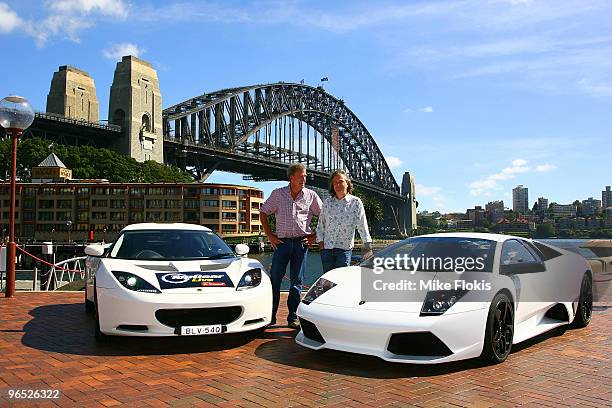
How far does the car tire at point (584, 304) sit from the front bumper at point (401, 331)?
2226mm

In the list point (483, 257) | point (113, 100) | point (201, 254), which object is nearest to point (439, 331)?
point (483, 257)

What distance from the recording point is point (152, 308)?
4715 millimetres

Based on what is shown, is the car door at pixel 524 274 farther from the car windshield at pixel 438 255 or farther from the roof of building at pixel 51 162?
the roof of building at pixel 51 162

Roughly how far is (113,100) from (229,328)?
75.5m

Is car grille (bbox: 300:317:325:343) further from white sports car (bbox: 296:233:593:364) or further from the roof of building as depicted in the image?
the roof of building

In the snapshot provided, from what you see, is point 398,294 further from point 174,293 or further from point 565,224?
point 565,224

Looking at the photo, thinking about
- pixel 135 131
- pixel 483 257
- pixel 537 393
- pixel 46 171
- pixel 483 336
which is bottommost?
pixel 537 393

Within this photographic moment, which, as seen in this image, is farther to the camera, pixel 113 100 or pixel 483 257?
pixel 113 100

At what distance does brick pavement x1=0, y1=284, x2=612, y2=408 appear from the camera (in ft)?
11.6

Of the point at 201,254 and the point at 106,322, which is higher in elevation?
the point at 201,254

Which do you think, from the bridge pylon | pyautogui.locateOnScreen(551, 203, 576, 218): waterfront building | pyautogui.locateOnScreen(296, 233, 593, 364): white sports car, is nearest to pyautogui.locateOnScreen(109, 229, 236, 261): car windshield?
pyautogui.locateOnScreen(296, 233, 593, 364): white sports car

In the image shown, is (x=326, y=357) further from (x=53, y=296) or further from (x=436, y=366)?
(x=53, y=296)

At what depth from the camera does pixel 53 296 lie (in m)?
8.70

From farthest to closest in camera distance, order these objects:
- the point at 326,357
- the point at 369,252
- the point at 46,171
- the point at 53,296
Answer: the point at 46,171
the point at 53,296
the point at 369,252
the point at 326,357
